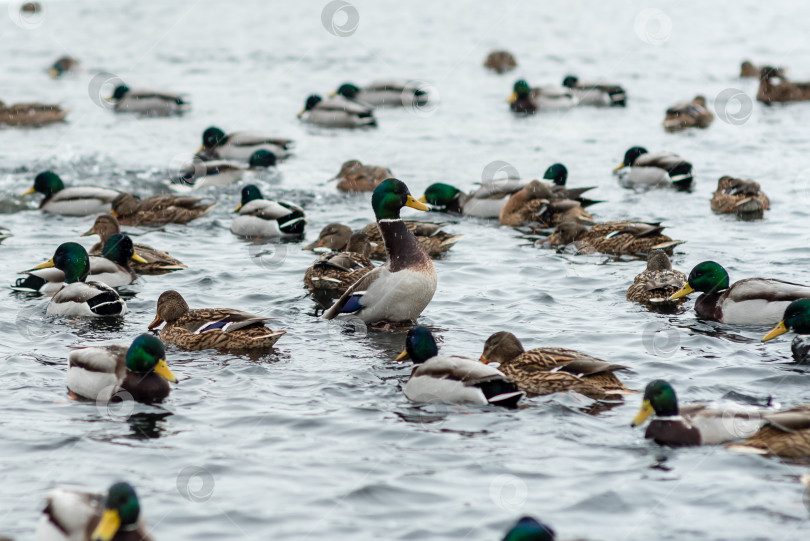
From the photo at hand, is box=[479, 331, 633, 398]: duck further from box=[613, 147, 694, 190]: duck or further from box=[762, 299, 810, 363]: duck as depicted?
box=[613, 147, 694, 190]: duck

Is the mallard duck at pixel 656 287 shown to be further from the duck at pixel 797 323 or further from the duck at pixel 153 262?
the duck at pixel 153 262

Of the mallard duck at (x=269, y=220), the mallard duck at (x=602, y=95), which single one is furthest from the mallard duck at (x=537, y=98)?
the mallard duck at (x=269, y=220)

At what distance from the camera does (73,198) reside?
53.5 ft

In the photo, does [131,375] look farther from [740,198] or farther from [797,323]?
[740,198]

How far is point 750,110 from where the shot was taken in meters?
24.8

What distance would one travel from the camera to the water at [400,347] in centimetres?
695

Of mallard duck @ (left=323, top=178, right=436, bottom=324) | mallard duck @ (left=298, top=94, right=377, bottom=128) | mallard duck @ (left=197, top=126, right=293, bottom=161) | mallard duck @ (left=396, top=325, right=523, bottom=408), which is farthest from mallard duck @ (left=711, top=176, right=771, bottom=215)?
mallard duck @ (left=298, top=94, right=377, bottom=128)

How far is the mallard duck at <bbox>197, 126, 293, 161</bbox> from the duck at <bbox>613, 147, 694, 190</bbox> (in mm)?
6392

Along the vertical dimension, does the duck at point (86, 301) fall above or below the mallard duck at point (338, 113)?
below

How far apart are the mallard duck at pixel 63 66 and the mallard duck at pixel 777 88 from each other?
60.7 feet

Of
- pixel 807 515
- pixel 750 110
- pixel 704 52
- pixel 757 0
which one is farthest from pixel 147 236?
pixel 757 0

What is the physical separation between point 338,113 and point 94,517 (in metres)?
18.4

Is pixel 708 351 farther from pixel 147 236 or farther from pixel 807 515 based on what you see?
pixel 147 236

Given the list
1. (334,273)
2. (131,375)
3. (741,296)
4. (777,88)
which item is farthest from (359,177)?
(777,88)
